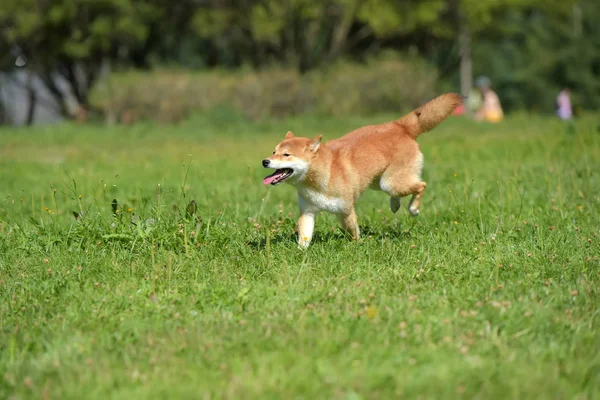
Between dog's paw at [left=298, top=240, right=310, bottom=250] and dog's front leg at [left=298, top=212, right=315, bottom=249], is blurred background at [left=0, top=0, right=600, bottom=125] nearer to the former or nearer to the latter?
dog's front leg at [left=298, top=212, right=315, bottom=249]

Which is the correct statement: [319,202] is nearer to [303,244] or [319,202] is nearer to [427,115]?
[303,244]

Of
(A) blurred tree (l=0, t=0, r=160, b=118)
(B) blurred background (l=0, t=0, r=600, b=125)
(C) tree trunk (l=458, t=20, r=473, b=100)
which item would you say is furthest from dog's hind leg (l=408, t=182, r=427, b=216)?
(C) tree trunk (l=458, t=20, r=473, b=100)

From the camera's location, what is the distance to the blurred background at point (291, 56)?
25.3m

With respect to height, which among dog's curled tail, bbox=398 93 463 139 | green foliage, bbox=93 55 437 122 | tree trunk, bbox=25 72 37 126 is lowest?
tree trunk, bbox=25 72 37 126

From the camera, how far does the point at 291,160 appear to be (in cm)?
598

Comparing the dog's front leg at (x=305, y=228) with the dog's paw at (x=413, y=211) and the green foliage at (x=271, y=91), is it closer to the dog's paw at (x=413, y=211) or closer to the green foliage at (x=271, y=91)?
the dog's paw at (x=413, y=211)

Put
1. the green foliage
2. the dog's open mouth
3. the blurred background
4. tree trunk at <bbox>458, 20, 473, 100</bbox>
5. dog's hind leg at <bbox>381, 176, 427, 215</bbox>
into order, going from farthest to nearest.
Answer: tree trunk at <bbox>458, 20, 473, 100</bbox>
the blurred background
the green foliage
dog's hind leg at <bbox>381, 176, 427, 215</bbox>
the dog's open mouth

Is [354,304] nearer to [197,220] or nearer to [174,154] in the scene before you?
[197,220]

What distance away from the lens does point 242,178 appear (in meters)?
10.8

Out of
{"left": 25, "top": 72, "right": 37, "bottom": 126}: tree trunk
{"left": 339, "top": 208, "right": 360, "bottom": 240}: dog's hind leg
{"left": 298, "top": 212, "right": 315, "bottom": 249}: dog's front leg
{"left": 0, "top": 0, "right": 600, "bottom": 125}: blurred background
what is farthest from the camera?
{"left": 25, "top": 72, "right": 37, "bottom": 126}: tree trunk

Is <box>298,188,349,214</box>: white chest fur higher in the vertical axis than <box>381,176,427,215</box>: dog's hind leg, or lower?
higher

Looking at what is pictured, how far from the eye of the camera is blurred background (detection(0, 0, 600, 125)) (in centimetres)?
2534

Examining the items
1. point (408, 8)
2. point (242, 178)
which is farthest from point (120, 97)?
point (242, 178)

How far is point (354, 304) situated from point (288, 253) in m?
1.22
